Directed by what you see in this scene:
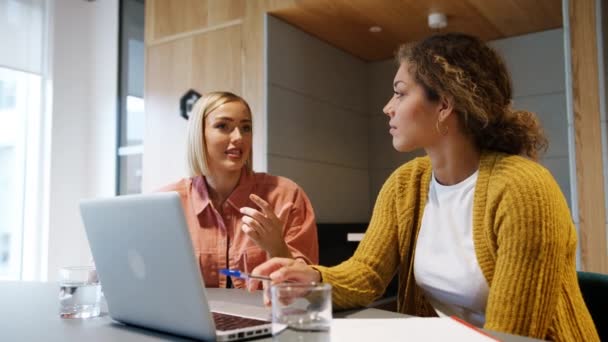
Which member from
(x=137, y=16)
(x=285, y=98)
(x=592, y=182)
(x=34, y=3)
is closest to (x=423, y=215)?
(x=592, y=182)

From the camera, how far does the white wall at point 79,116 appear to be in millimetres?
4168

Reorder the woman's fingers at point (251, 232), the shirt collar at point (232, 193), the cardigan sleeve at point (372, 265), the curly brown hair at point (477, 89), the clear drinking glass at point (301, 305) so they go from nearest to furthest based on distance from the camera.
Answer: the clear drinking glass at point (301, 305) → the cardigan sleeve at point (372, 265) → the curly brown hair at point (477, 89) → the woman's fingers at point (251, 232) → the shirt collar at point (232, 193)

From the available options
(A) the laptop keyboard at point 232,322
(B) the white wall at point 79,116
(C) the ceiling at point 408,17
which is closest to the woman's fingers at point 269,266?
(A) the laptop keyboard at point 232,322

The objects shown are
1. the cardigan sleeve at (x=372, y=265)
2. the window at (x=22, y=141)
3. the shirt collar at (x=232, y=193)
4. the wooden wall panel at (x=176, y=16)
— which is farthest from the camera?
the window at (x=22, y=141)

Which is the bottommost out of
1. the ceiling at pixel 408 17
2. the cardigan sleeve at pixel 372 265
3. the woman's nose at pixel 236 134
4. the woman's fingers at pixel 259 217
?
the cardigan sleeve at pixel 372 265

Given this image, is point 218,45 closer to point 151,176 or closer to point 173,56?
point 173,56

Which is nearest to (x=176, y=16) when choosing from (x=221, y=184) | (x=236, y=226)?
(x=221, y=184)

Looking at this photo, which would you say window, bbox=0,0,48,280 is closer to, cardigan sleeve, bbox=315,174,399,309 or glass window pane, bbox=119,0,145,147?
glass window pane, bbox=119,0,145,147

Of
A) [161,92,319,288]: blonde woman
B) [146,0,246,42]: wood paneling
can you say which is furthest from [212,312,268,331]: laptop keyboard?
[146,0,246,42]: wood paneling

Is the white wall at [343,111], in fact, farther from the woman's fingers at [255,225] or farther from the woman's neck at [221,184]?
the woman's fingers at [255,225]

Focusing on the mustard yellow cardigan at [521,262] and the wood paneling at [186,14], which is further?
the wood paneling at [186,14]

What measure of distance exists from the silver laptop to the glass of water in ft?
0.33

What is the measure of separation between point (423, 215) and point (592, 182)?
1302 millimetres

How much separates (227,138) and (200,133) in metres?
0.11
